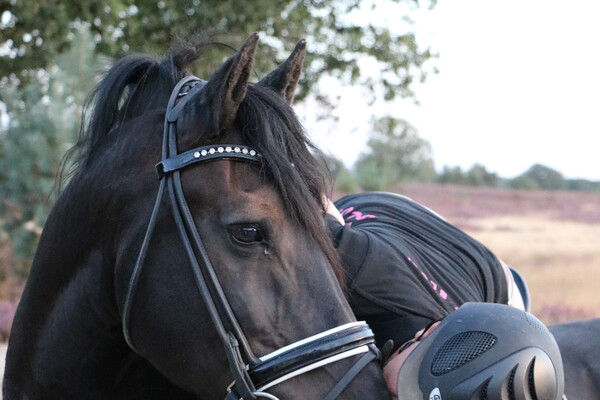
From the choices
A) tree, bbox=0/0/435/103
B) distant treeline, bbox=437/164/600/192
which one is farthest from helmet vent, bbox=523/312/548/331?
distant treeline, bbox=437/164/600/192

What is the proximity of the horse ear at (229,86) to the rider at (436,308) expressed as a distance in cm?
58

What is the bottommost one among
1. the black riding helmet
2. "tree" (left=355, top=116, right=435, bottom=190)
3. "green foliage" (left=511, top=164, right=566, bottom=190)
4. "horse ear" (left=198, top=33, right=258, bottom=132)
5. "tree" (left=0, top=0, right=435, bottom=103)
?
"green foliage" (left=511, top=164, right=566, bottom=190)

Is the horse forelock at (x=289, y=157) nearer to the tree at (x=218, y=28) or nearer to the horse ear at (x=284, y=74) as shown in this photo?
the horse ear at (x=284, y=74)

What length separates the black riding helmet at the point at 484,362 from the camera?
1691mm

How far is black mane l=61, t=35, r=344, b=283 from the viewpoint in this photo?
1839mm

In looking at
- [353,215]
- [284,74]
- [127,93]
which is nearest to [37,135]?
[353,215]

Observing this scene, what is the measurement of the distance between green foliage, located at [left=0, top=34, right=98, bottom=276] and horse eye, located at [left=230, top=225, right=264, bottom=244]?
294 inches

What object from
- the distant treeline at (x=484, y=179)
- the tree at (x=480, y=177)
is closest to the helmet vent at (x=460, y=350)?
the distant treeline at (x=484, y=179)

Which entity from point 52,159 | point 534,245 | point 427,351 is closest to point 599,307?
point 534,245

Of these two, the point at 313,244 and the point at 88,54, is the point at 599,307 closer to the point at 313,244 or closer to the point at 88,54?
the point at 88,54

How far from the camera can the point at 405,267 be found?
7.30 feet

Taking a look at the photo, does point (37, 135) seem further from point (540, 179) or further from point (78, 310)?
point (540, 179)

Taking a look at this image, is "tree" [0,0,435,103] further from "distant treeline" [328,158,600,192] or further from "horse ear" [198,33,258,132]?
"distant treeline" [328,158,600,192]

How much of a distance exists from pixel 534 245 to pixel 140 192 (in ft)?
48.3
